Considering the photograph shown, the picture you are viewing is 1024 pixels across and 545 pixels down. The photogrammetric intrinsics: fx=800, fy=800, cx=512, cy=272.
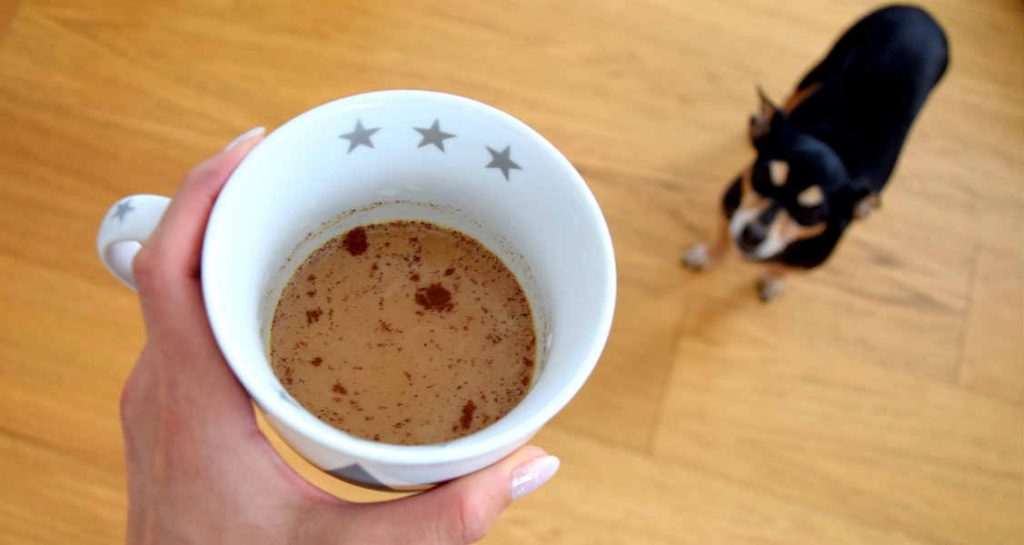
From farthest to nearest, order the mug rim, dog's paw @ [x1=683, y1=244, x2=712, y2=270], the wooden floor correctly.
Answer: dog's paw @ [x1=683, y1=244, x2=712, y2=270] < the wooden floor < the mug rim

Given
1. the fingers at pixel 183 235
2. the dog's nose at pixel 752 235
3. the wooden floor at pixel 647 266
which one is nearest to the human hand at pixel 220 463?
the fingers at pixel 183 235

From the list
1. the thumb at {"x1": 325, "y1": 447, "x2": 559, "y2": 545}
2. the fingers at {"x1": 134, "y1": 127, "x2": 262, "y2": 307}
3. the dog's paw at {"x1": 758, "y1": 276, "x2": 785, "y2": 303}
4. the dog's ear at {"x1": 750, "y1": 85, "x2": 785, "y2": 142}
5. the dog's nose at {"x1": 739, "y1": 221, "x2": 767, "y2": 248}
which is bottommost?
the dog's paw at {"x1": 758, "y1": 276, "x2": 785, "y2": 303}

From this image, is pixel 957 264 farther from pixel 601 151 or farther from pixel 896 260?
pixel 601 151

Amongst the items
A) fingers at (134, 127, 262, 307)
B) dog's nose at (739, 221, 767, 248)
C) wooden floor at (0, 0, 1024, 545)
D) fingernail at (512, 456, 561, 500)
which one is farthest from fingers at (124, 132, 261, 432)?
dog's nose at (739, 221, 767, 248)

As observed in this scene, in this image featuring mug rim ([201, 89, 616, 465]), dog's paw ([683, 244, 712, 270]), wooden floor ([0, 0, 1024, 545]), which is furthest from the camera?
dog's paw ([683, 244, 712, 270])

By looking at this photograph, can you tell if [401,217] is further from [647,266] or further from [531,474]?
[647,266]

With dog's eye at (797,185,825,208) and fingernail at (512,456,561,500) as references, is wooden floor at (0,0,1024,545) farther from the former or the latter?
fingernail at (512,456,561,500)

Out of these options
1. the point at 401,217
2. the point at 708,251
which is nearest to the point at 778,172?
the point at 708,251
